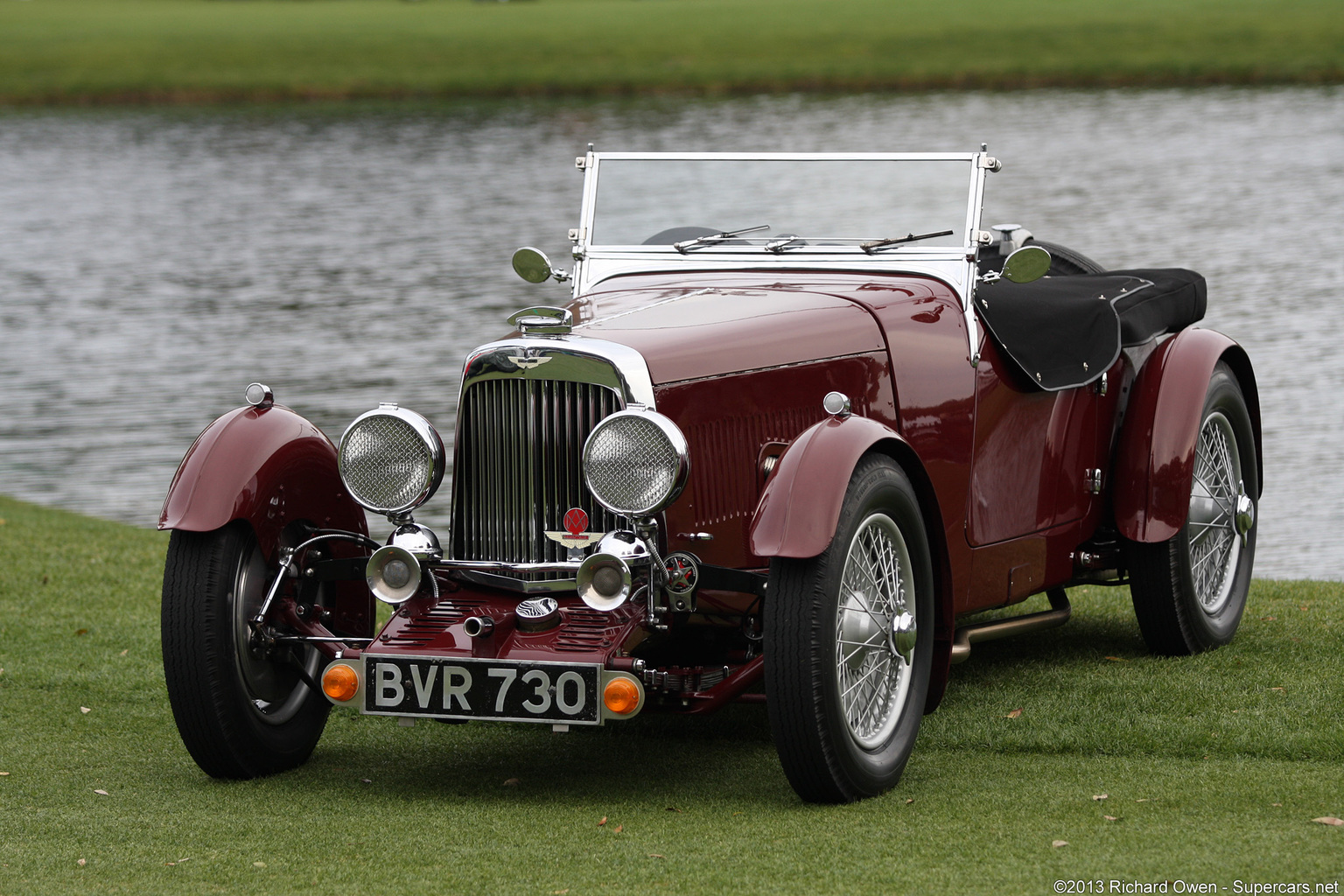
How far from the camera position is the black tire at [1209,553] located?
21.0 feet

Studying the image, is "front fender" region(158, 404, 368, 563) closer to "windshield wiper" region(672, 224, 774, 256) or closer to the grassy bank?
"windshield wiper" region(672, 224, 774, 256)

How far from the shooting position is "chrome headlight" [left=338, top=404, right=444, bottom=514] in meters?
5.04

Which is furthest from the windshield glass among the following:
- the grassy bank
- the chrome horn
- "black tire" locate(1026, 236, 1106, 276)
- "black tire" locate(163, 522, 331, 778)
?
the grassy bank

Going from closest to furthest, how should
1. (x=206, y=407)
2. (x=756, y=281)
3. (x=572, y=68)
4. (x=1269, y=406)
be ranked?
(x=756, y=281) < (x=1269, y=406) < (x=206, y=407) < (x=572, y=68)

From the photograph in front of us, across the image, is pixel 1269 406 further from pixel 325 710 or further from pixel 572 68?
pixel 572 68

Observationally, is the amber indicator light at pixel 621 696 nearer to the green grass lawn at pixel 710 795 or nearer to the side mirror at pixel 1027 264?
the green grass lawn at pixel 710 795

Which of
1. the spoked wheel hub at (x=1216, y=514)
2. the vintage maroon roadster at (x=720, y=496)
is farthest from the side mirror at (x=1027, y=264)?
the spoked wheel hub at (x=1216, y=514)

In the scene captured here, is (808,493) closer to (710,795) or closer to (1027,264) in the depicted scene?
(710,795)

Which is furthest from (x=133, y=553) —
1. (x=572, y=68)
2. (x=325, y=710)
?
(x=572, y=68)

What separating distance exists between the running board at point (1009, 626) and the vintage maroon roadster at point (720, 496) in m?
0.02

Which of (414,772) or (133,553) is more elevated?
(414,772)

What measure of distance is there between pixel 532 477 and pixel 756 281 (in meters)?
1.38

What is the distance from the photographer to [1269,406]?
12.9 m

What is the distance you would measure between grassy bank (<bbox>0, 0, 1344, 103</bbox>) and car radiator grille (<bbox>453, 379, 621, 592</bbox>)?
36.4 metres
